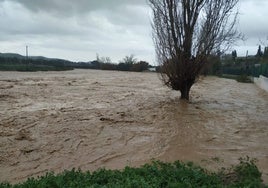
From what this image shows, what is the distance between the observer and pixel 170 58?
694 inches

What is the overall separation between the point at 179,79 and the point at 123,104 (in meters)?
2.59

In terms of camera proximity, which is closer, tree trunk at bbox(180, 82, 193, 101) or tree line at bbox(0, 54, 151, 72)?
tree trunk at bbox(180, 82, 193, 101)

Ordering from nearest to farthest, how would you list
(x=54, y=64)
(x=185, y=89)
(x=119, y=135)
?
(x=119, y=135) < (x=185, y=89) < (x=54, y=64)

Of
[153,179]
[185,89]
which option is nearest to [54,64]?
[185,89]

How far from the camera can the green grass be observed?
5.79m

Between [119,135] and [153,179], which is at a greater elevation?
[153,179]

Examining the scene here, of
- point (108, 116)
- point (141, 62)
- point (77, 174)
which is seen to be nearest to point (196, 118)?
point (108, 116)

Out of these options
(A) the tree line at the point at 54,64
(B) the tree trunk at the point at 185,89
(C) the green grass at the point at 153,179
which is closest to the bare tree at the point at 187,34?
(B) the tree trunk at the point at 185,89

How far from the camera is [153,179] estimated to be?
599cm

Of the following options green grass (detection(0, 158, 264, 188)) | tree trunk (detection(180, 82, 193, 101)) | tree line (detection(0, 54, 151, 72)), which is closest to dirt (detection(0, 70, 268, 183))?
green grass (detection(0, 158, 264, 188))

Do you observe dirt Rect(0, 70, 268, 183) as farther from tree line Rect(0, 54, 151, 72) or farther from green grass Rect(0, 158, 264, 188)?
tree line Rect(0, 54, 151, 72)

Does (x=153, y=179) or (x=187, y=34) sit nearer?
(x=153, y=179)

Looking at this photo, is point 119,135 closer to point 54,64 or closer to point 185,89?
point 185,89

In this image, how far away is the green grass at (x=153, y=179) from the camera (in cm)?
579
